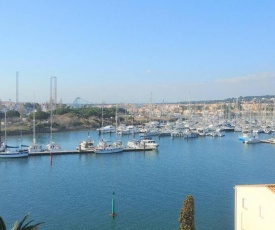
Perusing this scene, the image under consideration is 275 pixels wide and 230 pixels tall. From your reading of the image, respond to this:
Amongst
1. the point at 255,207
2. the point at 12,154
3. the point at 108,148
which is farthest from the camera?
the point at 108,148

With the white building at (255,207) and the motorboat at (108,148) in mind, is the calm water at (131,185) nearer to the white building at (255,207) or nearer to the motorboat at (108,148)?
the motorboat at (108,148)

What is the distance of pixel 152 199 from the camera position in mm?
14477

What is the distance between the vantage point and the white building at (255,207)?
7.68 meters

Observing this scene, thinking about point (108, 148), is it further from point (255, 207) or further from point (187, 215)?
point (187, 215)

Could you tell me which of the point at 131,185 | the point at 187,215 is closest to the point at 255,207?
the point at 187,215

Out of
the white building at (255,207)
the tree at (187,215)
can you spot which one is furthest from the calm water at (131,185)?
the tree at (187,215)

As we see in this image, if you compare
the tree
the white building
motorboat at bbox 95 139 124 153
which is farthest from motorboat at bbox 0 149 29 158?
the tree

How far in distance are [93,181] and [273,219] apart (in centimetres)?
1139

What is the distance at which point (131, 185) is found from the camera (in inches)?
669

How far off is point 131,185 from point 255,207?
9.40m

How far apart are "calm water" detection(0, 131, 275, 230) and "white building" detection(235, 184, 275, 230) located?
10.1 ft

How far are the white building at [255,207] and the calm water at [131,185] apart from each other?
3.08 metres

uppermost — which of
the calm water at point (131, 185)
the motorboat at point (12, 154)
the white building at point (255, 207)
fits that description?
the white building at point (255, 207)

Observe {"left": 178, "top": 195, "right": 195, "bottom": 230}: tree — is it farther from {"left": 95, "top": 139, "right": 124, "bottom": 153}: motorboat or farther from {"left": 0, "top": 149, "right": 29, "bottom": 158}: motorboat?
{"left": 95, "top": 139, "right": 124, "bottom": 153}: motorboat
